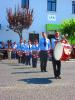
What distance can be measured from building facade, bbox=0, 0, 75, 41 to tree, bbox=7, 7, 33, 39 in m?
1.43

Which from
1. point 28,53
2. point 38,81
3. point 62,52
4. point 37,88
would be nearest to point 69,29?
point 28,53

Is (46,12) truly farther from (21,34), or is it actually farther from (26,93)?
(26,93)

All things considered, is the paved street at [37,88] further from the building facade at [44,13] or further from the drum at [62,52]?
the building facade at [44,13]

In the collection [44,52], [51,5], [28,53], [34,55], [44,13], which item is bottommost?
[28,53]

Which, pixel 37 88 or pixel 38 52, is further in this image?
pixel 38 52

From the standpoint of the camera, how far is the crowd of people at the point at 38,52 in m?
18.0

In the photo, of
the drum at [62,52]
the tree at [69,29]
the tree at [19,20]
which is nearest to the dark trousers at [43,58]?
the drum at [62,52]

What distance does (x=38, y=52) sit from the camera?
2536cm

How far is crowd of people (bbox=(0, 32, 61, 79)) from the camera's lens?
18000mm

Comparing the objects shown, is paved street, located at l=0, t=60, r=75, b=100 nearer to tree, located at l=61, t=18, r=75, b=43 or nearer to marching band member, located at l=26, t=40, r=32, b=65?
marching band member, located at l=26, t=40, r=32, b=65

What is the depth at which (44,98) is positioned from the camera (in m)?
12.5

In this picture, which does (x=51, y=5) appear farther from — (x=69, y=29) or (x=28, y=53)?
(x=28, y=53)

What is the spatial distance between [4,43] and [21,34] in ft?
7.02

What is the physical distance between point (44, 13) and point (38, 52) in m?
21.9
